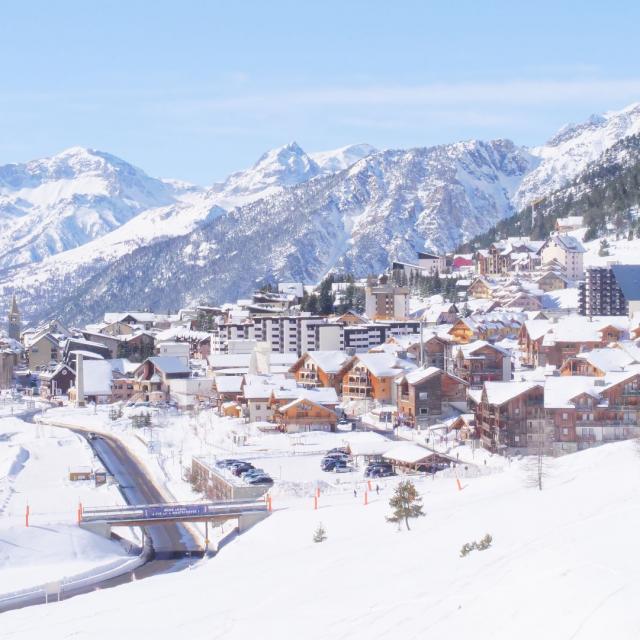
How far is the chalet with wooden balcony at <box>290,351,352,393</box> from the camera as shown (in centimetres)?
8538

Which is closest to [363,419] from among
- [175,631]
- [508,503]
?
[508,503]

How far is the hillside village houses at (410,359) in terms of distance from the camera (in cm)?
6144

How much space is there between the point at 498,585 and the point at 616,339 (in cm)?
6761

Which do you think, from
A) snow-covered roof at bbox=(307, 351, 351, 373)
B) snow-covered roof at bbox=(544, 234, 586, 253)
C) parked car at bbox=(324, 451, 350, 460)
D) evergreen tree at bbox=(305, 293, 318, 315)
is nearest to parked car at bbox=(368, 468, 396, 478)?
parked car at bbox=(324, 451, 350, 460)

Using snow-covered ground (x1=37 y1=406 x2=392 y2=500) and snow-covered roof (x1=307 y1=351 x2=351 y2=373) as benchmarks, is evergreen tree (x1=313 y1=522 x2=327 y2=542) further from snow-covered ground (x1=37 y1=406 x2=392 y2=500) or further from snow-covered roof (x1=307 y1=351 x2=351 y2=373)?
snow-covered roof (x1=307 y1=351 x2=351 y2=373)

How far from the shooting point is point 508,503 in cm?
3928

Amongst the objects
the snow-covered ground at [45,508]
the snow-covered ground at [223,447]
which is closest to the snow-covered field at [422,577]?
the snow-covered ground at [45,508]

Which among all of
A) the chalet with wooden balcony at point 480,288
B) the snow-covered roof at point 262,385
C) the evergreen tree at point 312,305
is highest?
the chalet with wooden balcony at point 480,288

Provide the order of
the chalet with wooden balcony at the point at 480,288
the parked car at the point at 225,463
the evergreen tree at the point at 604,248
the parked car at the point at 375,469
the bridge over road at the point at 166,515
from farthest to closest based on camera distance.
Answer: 1. the evergreen tree at the point at 604,248
2. the chalet with wooden balcony at the point at 480,288
3. the parked car at the point at 225,463
4. the parked car at the point at 375,469
5. the bridge over road at the point at 166,515

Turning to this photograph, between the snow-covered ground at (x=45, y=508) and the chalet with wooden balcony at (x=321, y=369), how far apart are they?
1805 centimetres

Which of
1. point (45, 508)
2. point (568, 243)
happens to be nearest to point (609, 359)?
point (45, 508)

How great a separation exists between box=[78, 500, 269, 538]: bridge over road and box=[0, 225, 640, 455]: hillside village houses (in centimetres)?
1291

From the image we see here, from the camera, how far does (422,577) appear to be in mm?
28469

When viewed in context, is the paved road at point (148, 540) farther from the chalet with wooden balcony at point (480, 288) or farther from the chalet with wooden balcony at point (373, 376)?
the chalet with wooden balcony at point (480, 288)
